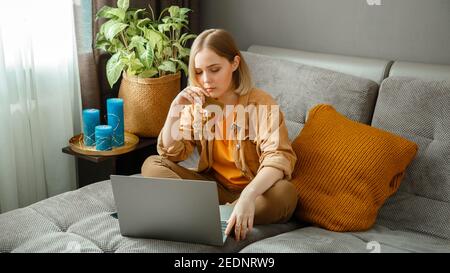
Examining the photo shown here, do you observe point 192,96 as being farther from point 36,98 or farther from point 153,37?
point 36,98

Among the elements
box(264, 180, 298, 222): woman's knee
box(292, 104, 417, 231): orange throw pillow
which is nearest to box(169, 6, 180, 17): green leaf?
box(292, 104, 417, 231): orange throw pillow

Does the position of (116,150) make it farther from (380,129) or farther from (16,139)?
(380,129)

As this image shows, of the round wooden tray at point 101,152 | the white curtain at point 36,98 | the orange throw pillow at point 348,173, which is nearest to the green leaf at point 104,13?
the white curtain at point 36,98

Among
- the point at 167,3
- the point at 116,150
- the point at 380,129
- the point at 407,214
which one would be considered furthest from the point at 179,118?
the point at 167,3

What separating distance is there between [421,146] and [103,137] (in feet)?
3.93

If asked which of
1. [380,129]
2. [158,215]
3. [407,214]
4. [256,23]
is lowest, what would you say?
[407,214]

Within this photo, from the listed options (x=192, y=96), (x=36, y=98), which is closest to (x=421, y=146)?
(x=192, y=96)

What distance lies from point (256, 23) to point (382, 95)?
0.91 m

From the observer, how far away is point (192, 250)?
1.54 metres

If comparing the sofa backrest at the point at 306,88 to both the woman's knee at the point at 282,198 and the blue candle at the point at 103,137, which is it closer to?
the woman's knee at the point at 282,198

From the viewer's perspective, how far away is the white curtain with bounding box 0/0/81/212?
6.99 feet
